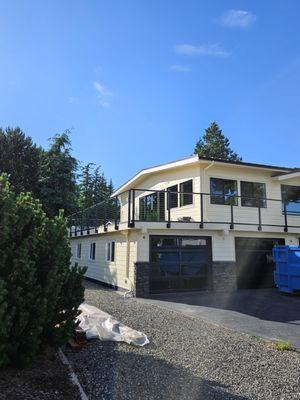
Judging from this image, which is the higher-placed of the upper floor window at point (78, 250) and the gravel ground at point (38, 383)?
the upper floor window at point (78, 250)

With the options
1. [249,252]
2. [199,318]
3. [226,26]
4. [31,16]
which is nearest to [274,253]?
[249,252]

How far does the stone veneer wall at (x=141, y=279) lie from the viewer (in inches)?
522

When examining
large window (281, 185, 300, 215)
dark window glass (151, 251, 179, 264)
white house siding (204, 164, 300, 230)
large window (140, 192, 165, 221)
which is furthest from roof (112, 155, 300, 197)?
dark window glass (151, 251, 179, 264)

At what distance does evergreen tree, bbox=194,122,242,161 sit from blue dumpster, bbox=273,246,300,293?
1245 inches

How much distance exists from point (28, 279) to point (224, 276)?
37.3 feet

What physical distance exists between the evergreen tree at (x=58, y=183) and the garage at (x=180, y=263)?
14.6m

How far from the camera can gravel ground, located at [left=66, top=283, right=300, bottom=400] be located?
4.60 meters

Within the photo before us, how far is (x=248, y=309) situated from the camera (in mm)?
11047

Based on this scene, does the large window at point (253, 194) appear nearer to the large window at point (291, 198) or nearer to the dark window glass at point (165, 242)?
the large window at point (291, 198)

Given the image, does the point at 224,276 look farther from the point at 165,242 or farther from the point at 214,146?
the point at 214,146

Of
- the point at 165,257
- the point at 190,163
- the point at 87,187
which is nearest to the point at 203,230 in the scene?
the point at 165,257

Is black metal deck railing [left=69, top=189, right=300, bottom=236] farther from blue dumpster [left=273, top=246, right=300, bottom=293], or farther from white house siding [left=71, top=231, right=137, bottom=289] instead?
blue dumpster [left=273, top=246, right=300, bottom=293]

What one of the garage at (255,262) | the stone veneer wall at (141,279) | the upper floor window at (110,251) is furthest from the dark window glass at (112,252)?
the garage at (255,262)

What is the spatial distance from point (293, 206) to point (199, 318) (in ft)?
33.5
